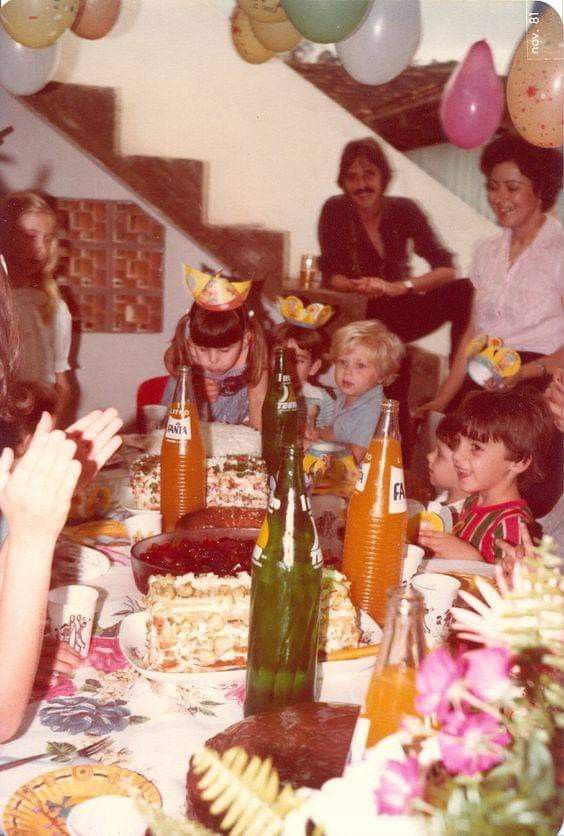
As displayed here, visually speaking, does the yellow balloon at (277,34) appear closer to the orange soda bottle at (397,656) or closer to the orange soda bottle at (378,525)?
the orange soda bottle at (378,525)

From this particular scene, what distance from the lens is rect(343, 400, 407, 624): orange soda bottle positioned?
112 cm

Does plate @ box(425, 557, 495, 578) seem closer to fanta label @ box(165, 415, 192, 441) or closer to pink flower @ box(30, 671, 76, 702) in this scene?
fanta label @ box(165, 415, 192, 441)

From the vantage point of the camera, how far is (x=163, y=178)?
4.35 m

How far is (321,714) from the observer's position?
2.35ft

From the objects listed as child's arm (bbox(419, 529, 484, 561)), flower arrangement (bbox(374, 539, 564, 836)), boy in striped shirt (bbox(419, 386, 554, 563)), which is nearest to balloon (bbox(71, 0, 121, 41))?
boy in striped shirt (bbox(419, 386, 554, 563))

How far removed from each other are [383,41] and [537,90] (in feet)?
2.30

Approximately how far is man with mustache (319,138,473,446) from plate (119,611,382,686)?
356 centimetres

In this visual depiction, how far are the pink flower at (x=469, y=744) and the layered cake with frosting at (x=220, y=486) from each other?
3.72ft

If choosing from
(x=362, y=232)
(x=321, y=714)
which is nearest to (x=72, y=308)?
(x=362, y=232)

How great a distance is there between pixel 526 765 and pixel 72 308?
15.2 ft

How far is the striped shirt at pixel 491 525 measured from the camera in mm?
1679

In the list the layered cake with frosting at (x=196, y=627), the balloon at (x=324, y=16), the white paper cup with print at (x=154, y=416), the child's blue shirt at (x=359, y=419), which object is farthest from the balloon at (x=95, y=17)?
the layered cake with frosting at (x=196, y=627)

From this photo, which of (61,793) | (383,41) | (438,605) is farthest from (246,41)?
(61,793)

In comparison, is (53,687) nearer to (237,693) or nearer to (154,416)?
(237,693)
